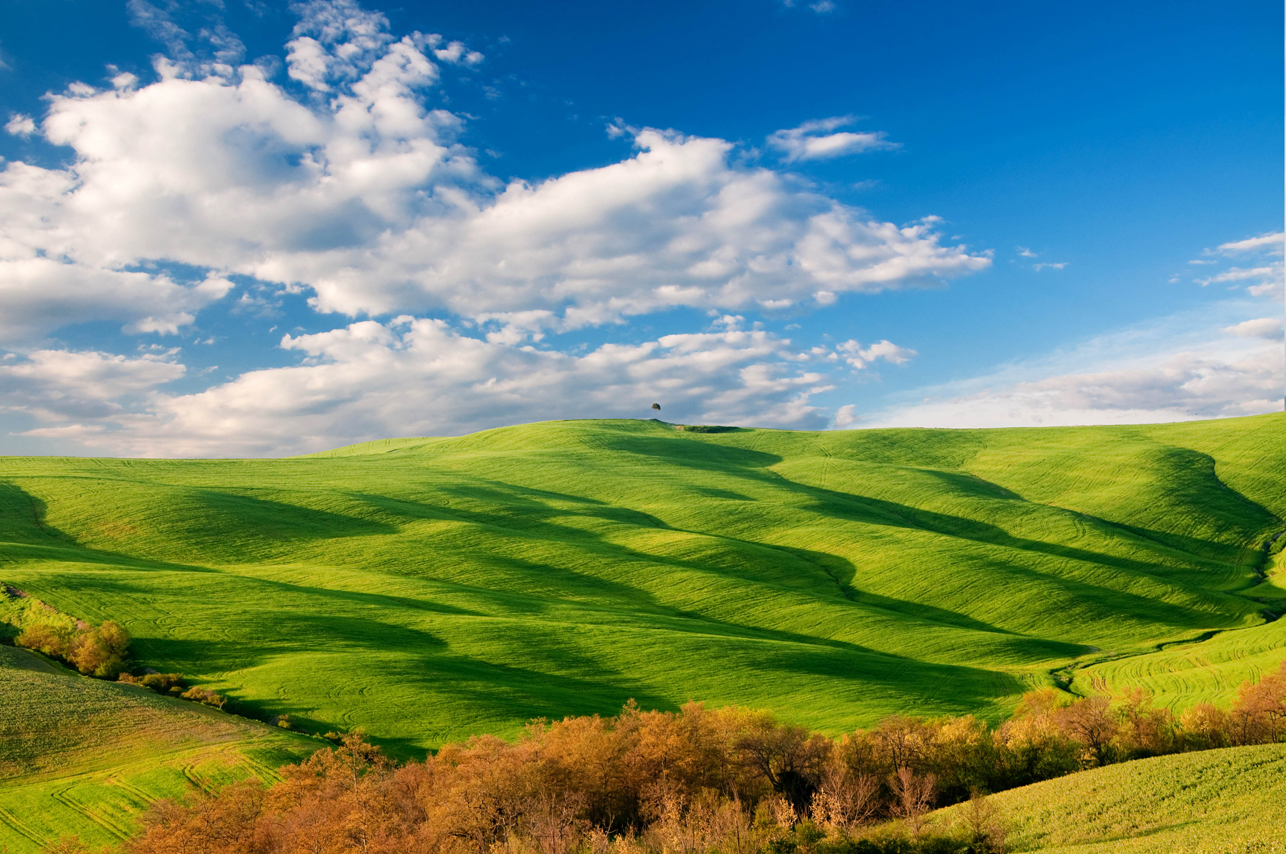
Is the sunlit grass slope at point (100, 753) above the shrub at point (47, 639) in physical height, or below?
below

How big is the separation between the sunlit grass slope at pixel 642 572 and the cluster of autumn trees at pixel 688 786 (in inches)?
405

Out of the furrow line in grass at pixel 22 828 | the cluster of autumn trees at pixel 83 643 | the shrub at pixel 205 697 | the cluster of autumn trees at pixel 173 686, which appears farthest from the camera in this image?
the cluster of autumn trees at pixel 83 643

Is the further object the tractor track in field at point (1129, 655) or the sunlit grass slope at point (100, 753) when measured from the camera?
the tractor track in field at point (1129, 655)

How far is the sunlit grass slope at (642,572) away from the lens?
178ft

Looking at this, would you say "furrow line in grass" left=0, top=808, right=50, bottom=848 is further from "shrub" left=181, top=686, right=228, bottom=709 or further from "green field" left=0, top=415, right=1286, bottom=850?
"green field" left=0, top=415, right=1286, bottom=850

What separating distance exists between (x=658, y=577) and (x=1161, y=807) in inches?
2201

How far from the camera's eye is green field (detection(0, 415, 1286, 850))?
2133 inches

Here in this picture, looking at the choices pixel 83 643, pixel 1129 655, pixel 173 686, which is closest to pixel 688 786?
pixel 173 686

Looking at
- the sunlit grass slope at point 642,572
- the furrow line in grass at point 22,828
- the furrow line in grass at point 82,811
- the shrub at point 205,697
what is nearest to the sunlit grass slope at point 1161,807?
the sunlit grass slope at point 642,572

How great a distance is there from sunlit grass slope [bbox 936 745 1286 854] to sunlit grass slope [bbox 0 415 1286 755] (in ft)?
56.6

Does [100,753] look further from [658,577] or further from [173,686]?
[658,577]

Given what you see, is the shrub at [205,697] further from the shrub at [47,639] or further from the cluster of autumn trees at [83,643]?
the shrub at [47,639]

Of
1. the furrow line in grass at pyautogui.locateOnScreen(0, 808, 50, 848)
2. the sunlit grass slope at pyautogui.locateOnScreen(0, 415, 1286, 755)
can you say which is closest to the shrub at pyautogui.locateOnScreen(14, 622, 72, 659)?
the sunlit grass slope at pyautogui.locateOnScreen(0, 415, 1286, 755)

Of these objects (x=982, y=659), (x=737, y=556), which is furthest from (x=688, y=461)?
(x=982, y=659)
